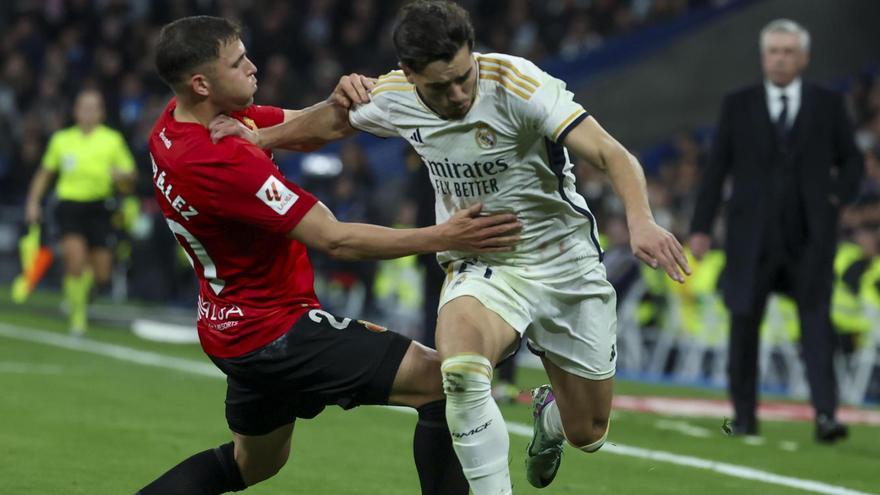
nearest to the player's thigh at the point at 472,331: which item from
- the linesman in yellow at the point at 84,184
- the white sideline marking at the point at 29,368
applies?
the white sideline marking at the point at 29,368

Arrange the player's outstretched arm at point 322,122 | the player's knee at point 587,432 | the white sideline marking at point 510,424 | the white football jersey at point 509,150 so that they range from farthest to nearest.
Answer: the white sideline marking at point 510,424 < the player's knee at point 587,432 < the player's outstretched arm at point 322,122 < the white football jersey at point 509,150

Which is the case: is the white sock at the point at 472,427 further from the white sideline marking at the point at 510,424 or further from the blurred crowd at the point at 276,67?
the blurred crowd at the point at 276,67

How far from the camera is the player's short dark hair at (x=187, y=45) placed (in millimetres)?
5250

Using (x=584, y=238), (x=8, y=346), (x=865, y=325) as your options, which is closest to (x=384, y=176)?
(x=8, y=346)

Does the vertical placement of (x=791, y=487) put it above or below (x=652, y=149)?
above

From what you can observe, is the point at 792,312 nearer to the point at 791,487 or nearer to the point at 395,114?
the point at 791,487

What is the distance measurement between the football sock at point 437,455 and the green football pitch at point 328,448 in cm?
153

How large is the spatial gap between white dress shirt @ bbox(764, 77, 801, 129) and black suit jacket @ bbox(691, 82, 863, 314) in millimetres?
33

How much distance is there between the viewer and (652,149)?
761 inches

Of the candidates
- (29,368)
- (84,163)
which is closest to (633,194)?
(29,368)

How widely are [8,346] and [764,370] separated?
21.9ft

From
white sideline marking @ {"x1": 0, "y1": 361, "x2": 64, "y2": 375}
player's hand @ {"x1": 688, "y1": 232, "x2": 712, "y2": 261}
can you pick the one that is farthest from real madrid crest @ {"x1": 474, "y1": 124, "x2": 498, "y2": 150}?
white sideline marking @ {"x1": 0, "y1": 361, "x2": 64, "y2": 375}

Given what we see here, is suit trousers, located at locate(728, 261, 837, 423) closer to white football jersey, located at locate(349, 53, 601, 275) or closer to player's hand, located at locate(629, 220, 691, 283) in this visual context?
white football jersey, located at locate(349, 53, 601, 275)

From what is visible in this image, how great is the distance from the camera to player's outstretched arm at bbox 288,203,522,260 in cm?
518
